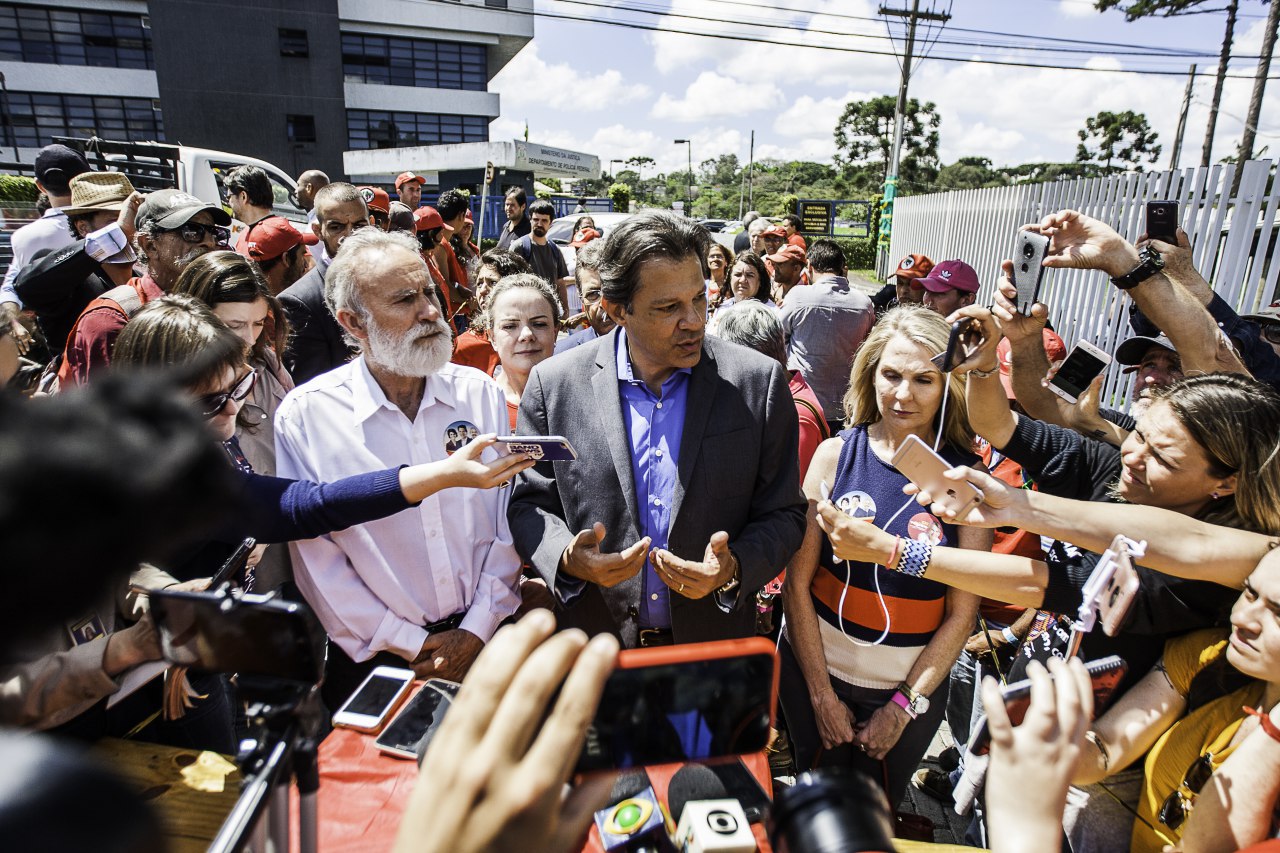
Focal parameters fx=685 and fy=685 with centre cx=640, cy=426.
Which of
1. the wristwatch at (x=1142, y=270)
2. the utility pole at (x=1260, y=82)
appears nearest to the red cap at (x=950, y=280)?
the wristwatch at (x=1142, y=270)

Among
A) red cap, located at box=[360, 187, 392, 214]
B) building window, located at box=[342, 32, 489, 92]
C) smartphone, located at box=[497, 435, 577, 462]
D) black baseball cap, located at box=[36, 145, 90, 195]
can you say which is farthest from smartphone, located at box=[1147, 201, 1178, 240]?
building window, located at box=[342, 32, 489, 92]

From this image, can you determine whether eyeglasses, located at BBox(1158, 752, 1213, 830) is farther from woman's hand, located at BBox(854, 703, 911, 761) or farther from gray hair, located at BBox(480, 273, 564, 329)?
gray hair, located at BBox(480, 273, 564, 329)

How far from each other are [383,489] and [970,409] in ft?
5.82

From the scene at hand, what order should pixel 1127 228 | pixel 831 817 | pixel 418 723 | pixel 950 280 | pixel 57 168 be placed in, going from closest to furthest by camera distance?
pixel 831 817
pixel 418 723
pixel 950 280
pixel 57 168
pixel 1127 228

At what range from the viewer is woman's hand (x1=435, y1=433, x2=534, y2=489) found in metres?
1.88

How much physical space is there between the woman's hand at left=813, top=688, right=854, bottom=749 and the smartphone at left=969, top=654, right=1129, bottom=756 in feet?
3.96

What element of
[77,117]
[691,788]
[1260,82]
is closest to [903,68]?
[1260,82]

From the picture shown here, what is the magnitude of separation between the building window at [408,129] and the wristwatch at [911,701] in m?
39.0

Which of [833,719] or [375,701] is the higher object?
[375,701]

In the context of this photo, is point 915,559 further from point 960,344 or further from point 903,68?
point 903,68

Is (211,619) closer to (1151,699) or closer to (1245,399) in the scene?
(1151,699)

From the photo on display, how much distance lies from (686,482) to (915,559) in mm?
689

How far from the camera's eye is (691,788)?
141 centimetres

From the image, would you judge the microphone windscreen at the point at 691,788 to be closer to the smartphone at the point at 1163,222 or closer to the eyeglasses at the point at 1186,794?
the eyeglasses at the point at 1186,794
